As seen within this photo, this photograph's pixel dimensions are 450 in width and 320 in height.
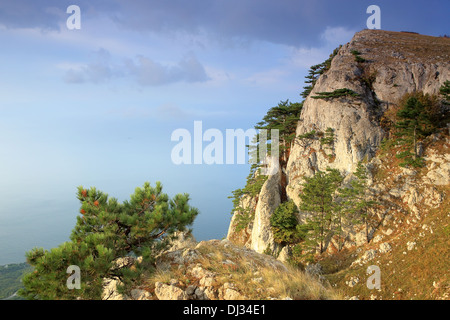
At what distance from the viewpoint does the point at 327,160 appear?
28219mm

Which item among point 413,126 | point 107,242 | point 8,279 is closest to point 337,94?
point 413,126

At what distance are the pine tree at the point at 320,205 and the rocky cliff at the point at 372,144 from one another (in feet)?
4.66

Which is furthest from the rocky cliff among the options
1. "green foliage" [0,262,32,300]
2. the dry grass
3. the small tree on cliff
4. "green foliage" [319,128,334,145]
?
"green foliage" [0,262,32,300]

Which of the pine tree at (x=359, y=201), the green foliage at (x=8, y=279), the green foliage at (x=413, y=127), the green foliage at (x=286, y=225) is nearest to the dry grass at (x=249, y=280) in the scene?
the pine tree at (x=359, y=201)

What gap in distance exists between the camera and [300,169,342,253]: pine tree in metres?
23.1

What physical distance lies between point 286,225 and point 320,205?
488 centimetres

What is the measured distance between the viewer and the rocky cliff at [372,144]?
850 inches

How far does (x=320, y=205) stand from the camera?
23.7 metres

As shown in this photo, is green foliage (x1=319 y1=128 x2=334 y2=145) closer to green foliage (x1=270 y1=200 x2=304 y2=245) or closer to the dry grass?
green foliage (x1=270 y1=200 x2=304 y2=245)

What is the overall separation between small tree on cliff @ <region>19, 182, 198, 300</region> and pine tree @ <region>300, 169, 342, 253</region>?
1788cm

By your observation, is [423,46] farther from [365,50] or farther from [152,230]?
[152,230]
